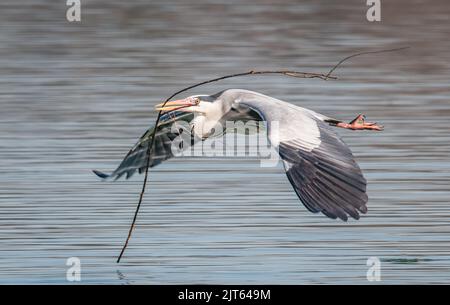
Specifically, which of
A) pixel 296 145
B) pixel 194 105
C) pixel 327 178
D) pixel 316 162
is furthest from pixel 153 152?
pixel 327 178

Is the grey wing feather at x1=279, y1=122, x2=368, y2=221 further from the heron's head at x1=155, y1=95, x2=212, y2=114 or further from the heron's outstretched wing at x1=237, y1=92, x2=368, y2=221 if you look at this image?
the heron's head at x1=155, y1=95, x2=212, y2=114

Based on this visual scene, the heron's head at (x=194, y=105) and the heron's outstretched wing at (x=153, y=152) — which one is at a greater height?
the heron's head at (x=194, y=105)

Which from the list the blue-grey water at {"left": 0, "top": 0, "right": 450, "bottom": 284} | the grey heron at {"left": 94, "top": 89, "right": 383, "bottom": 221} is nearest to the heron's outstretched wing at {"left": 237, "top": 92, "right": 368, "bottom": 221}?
the grey heron at {"left": 94, "top": 89, "right": 383, "bottom": 221}

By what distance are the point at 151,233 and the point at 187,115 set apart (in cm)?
90

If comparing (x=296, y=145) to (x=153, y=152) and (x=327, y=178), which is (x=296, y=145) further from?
(x=153, y=152)

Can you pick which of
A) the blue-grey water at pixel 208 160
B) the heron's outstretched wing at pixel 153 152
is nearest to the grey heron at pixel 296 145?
the heron's outstretched wing at pixel 153 152

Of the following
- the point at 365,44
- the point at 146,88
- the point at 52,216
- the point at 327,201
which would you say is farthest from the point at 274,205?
the point at 365,44

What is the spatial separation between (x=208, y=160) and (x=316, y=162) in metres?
3.69

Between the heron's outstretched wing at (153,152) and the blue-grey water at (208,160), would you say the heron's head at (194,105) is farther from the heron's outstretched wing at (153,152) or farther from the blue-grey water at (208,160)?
the blue-grey water at (208,160)

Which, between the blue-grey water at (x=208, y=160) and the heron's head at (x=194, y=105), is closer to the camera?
the blue-grey water at (x=208, y=160)

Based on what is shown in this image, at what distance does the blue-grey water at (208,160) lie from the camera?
9180mm

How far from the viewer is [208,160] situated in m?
12.0

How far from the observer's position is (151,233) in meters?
9.83

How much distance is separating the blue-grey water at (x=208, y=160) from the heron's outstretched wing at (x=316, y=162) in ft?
2.74
